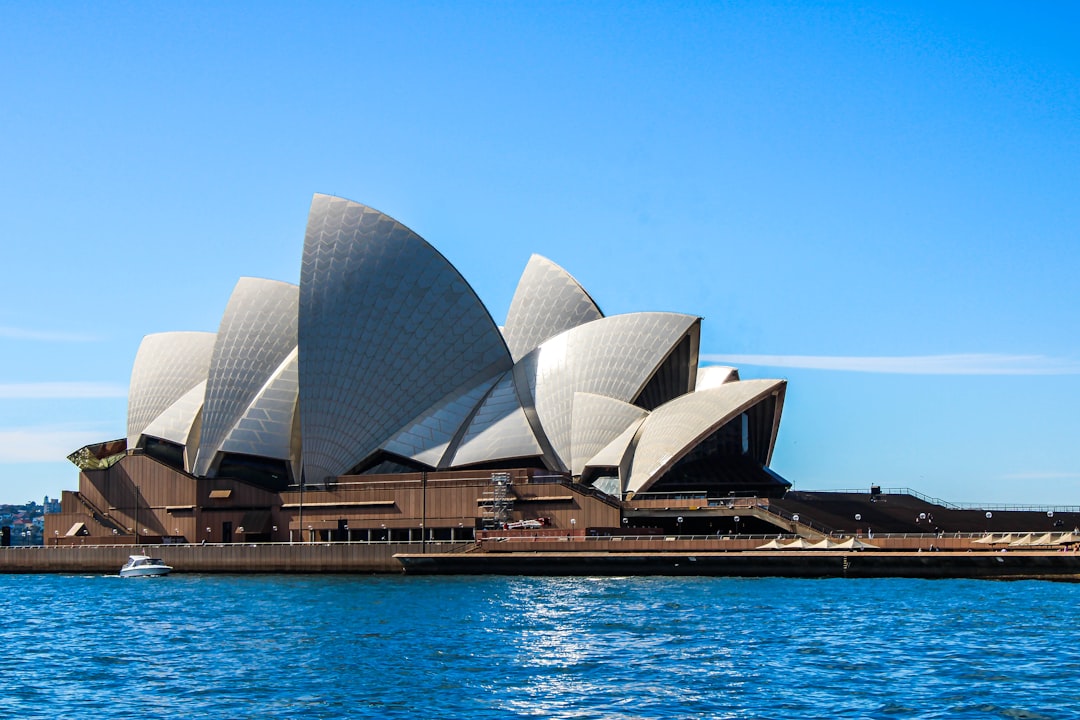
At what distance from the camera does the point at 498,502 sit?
64500 mm

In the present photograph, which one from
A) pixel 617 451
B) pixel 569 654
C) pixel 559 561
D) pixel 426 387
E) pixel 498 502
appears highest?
pixel 426 387

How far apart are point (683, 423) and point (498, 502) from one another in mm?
9991

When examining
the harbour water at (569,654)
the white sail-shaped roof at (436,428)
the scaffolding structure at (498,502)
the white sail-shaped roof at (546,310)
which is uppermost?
the white sail-shaped roof at (546,310)

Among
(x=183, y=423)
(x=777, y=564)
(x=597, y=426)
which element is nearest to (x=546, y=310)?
(x=597, y=426)

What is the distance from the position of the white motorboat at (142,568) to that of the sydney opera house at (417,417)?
5.83 metres

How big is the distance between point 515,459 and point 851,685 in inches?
1788

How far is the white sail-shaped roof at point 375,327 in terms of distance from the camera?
70875 millimetres

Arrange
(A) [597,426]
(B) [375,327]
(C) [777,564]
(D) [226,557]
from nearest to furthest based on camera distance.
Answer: (C) [777,564] < (D) [226,557] < (A) [597,426] < (B) [375,327]

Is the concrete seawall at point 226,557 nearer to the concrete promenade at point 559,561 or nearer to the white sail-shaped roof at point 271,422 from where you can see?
the concrete promenade at point 559,561

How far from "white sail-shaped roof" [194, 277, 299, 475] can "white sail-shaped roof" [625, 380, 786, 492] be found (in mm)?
22374

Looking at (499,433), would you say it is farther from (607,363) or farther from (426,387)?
(607,363)

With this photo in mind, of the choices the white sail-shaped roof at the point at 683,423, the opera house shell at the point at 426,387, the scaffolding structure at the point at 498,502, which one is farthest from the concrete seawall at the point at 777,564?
the opera house shell at the point at 426,387

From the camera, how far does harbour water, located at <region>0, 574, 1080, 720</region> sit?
77.7 ft

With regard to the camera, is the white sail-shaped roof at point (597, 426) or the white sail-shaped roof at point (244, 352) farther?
the white sail-shaped roof at point (244, 352)
